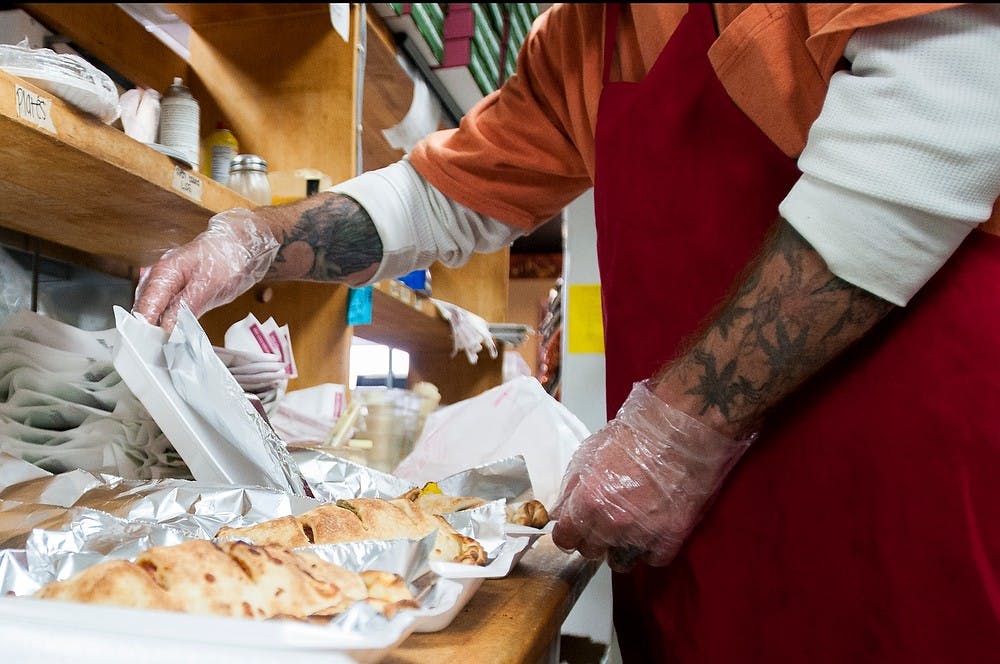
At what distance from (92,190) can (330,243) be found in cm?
40

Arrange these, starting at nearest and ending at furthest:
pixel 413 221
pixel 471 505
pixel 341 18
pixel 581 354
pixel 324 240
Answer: pixel 471 505
pixel 324 240
pixel 413 221
pixel 341 18
pixel 581 354

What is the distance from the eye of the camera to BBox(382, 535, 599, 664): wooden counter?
0.53 metres

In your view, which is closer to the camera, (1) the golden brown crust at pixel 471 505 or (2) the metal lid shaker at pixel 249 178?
(1) the golden brown crust at pixel 471 505

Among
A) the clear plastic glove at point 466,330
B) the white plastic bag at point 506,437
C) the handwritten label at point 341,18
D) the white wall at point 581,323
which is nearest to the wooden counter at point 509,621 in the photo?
the white plastic bag at point 506,437

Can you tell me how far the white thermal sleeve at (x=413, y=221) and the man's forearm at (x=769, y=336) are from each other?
71 centimetres

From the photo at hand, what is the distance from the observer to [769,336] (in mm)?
758

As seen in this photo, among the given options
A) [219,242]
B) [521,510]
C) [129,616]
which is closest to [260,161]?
[219,242]

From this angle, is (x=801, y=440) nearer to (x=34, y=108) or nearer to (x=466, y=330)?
(x=34, y=108)

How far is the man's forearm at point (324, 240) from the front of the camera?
1.26m

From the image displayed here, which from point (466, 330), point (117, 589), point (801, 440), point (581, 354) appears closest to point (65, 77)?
point (117, 589)

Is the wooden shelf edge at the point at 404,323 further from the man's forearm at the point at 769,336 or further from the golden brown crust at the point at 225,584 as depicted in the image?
the golden brown crust at the point at 225,584

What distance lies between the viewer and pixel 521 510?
935mm

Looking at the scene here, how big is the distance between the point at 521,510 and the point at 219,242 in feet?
1.86

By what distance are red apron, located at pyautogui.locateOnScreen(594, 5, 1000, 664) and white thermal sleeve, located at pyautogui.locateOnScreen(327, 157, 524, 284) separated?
48cm
